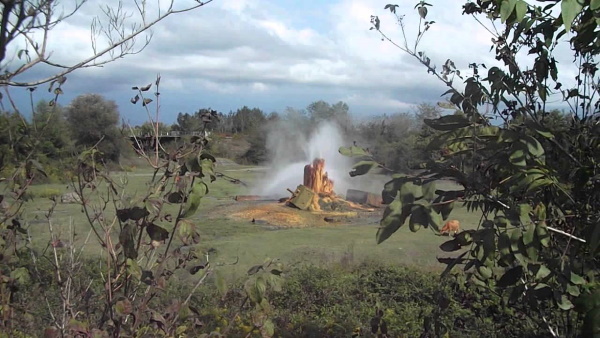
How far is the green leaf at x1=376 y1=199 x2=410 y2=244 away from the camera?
3.16 ft

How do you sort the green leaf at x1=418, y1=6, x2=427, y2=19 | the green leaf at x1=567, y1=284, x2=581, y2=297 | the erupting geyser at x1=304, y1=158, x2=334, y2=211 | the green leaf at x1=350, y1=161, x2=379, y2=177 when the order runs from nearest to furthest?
the green leaf at x1=350, y1=161, x2=379, y2=177 < the green leaf at x1=567, y1=284, x2=581, y2=297 < the green leaf at x1=418, y1=6, x2=427, y2=19 < the erupting geyser at x1=304, y1=158, x2=334, y2=211

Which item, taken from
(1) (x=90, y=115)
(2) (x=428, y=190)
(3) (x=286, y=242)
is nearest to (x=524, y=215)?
(2) (x=428, y=190)

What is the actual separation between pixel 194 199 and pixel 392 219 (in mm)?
670

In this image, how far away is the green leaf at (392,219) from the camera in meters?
0.96

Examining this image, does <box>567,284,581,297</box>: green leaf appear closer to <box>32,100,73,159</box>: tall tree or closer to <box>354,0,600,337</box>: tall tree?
<box>354,0,600,337</box>: tall tree

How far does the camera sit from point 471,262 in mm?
1389

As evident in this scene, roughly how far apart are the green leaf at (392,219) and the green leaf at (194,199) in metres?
0.64

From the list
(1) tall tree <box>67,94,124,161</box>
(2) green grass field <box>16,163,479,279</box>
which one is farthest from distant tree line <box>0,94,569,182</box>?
(2) green grass field <box>16,163,479,279</box>

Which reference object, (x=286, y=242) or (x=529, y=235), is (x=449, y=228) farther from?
(x=286, y=242)

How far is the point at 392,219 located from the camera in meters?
0.97

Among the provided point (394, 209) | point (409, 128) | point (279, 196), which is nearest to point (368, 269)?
point (394, 209)

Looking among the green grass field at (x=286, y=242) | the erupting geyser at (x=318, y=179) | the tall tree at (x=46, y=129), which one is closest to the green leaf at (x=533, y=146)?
the tall tree at (x=46, y=129)

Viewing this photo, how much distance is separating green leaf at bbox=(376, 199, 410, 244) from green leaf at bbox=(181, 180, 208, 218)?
0.64 metres

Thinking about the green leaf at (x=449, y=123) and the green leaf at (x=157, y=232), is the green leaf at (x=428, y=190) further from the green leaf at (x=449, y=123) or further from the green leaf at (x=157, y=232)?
the green leaf at (x=157, y=232)
